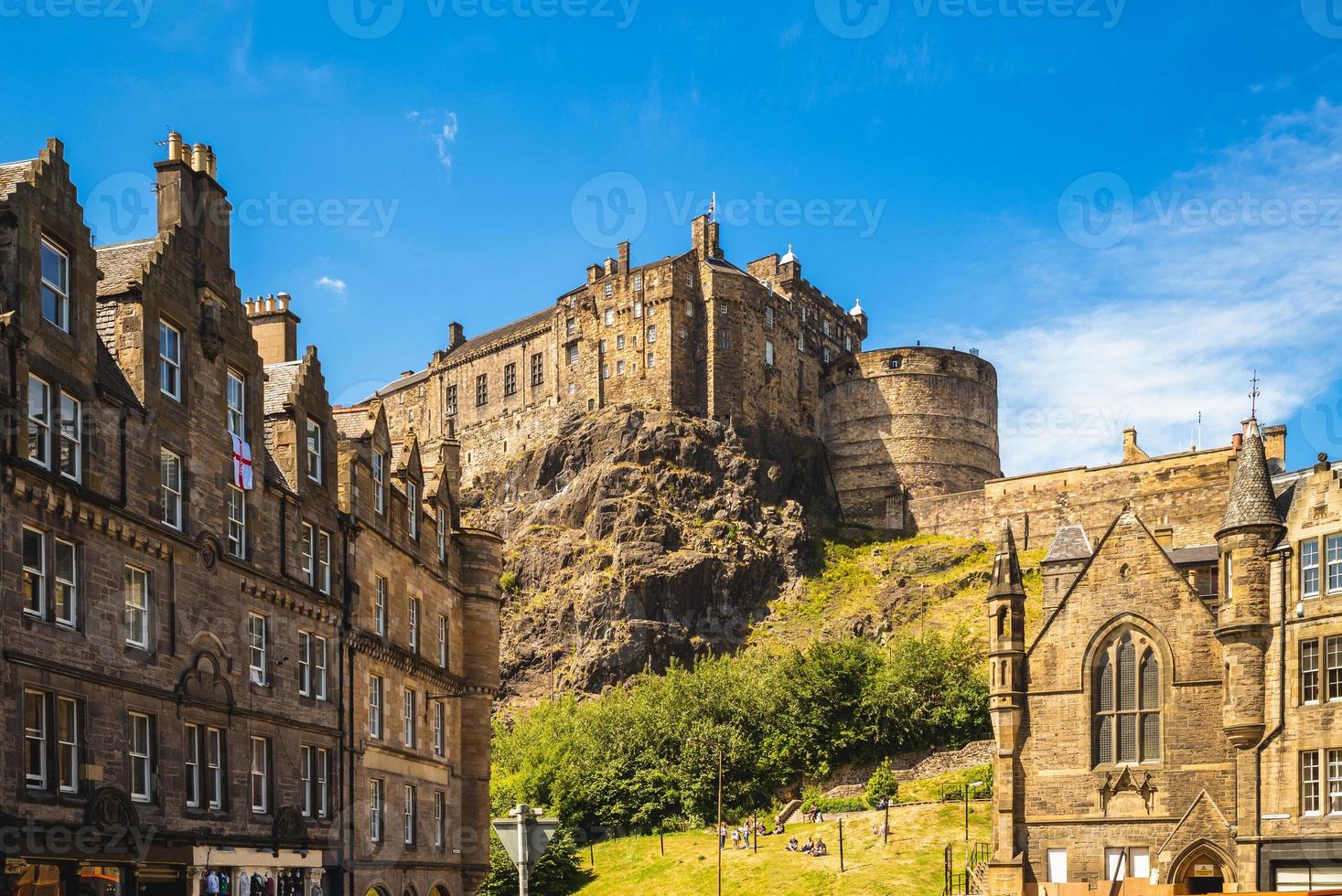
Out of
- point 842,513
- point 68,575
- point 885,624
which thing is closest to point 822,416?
point 842,513

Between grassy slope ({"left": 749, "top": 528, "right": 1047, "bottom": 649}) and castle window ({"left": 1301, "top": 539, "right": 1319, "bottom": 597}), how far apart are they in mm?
52864

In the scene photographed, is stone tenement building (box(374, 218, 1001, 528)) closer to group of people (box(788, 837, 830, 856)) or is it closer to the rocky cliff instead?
the rocky cliff

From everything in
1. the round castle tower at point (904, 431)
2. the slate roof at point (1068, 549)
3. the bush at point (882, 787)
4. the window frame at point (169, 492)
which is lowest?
the bush at point (882, 787)

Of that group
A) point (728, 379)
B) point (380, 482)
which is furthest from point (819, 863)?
point (728, 379)

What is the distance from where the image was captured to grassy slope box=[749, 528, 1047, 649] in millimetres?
105062

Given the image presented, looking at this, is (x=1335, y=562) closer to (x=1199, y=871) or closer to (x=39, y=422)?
(x=1199, y=871)

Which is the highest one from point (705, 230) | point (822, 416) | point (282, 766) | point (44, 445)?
point (705, 230)

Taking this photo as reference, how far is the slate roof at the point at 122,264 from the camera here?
30.9 meters

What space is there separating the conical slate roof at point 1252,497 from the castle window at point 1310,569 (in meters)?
1.11

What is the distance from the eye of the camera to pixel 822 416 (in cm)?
12975

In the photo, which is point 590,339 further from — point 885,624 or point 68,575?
point 68,575

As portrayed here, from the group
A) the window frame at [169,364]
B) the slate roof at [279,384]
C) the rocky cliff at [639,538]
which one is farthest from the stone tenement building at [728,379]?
the window frame at [169,364]

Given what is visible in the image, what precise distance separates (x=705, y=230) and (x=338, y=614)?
91394mm

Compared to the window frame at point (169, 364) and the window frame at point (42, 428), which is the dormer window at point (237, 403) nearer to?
the window frame at point (169, 364)
